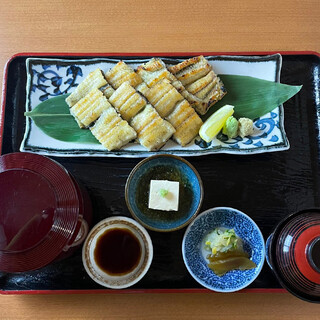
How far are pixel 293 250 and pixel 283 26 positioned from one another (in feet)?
5.03

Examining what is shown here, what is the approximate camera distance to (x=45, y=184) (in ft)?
5.24

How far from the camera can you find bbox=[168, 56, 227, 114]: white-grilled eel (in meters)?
2.12

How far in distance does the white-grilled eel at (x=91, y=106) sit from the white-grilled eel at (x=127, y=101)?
60mm

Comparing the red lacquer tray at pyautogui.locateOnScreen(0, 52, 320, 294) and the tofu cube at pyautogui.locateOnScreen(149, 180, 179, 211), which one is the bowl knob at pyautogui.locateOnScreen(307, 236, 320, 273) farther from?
the tofu cube at pyautogui.locateOnScreen(149, 180, 179, 211)

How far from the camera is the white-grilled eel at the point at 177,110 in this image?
206cm

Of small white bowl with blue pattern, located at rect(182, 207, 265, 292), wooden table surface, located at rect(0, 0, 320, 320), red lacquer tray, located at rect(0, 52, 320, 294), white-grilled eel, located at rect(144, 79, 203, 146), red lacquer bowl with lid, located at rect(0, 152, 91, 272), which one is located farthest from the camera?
wooden table surface, located at rect(0, 0, 320, 320)

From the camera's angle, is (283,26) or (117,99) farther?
(283,26)

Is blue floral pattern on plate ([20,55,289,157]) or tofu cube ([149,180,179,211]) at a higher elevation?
blue floral pattern on plate ([20,55,289,157])

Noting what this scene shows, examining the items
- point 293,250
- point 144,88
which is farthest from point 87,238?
point 293,250

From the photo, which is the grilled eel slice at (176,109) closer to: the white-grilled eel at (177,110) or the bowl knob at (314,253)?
the white-grilled eel at (177,110)

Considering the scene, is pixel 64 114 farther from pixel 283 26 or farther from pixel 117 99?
pixel 283 26

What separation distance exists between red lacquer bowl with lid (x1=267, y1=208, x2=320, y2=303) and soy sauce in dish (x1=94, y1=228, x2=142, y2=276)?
2.50ft

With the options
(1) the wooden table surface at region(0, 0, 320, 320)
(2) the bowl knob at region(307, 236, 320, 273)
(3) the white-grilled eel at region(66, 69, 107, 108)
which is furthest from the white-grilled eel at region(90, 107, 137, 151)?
(2) the bowl knob at region(307, 236, 320, 273)

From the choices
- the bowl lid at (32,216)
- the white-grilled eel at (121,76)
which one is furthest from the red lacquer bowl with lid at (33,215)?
the white-grilled eel at (121,76)
